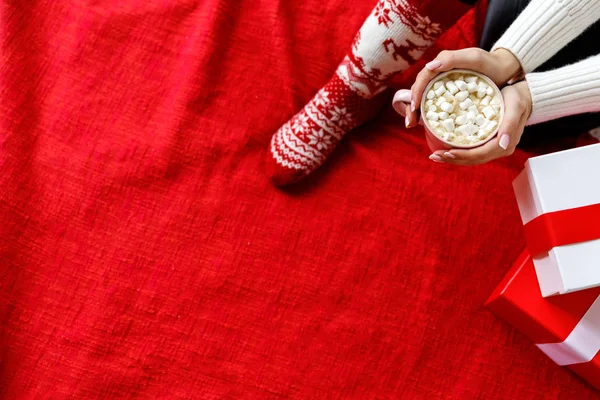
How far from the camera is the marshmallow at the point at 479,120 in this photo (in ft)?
1.90

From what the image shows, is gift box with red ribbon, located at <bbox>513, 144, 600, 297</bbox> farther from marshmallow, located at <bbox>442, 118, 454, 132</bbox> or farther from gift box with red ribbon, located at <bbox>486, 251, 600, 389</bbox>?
marshmallow, located at <bbox>442, 118, 454, 132</bbox>

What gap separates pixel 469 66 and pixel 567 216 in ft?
0.69

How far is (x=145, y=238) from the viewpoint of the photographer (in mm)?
784

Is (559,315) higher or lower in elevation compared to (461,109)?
lower

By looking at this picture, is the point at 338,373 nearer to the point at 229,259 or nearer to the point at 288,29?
the point at 229,259

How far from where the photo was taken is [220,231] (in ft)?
2.60

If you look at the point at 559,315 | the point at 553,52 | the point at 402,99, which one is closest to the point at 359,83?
the point at 402,99

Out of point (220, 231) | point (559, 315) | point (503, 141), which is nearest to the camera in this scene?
point (503, 141)

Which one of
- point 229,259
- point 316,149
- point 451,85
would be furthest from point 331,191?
point 451,85

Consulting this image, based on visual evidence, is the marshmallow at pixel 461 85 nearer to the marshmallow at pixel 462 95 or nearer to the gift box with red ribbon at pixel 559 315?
the marshmallow at pixel 462 95

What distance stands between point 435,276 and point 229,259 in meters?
0.29

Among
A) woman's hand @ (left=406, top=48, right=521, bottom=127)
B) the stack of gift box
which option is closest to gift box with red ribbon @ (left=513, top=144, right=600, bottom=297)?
the stack of gift box

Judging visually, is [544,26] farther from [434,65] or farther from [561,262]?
[561,262]

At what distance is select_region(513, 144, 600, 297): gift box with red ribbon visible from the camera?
0.63 meters
